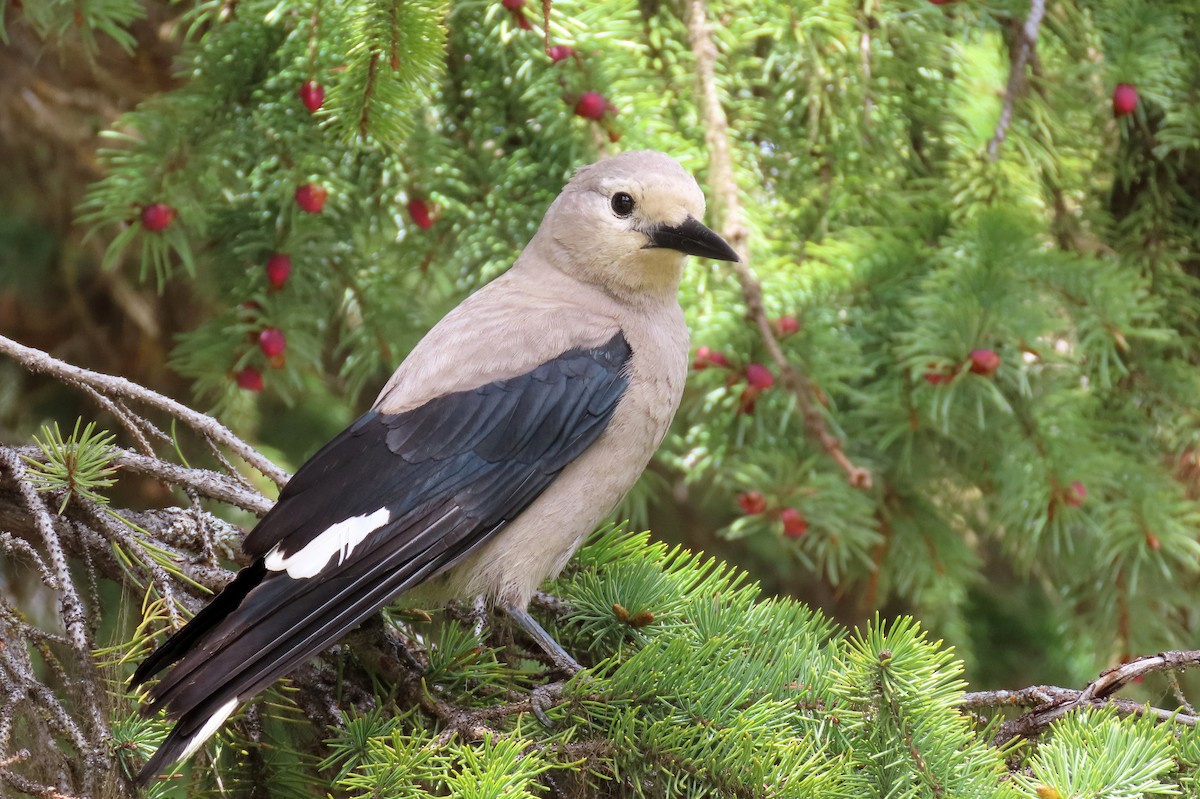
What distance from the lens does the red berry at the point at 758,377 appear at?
2701 mm

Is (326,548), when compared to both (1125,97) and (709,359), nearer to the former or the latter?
(709,359)

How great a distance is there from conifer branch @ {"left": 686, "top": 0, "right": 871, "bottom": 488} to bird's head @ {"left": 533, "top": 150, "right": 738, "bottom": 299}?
0.10 metres

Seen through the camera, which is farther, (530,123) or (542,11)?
(530,123)

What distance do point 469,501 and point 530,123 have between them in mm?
1050

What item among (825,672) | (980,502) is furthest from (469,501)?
(980,502)

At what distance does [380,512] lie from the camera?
221 centimetres

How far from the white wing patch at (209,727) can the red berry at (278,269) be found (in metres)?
1.27

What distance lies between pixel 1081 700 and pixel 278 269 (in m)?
1.94

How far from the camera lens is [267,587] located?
6.43ft

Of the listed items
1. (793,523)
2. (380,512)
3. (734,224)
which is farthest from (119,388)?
(793,523)

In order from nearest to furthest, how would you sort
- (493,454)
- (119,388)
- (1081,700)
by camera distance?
(1081,700)
(119,388)
(493,454)

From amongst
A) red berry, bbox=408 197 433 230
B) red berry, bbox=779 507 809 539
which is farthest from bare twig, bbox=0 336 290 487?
red berry, bbox=779 507 809 539

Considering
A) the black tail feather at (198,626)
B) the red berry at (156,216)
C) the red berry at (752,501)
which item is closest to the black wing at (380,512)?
the black tail feather at (198,626)

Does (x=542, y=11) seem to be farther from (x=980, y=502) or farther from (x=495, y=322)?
(x=980, y=502)
